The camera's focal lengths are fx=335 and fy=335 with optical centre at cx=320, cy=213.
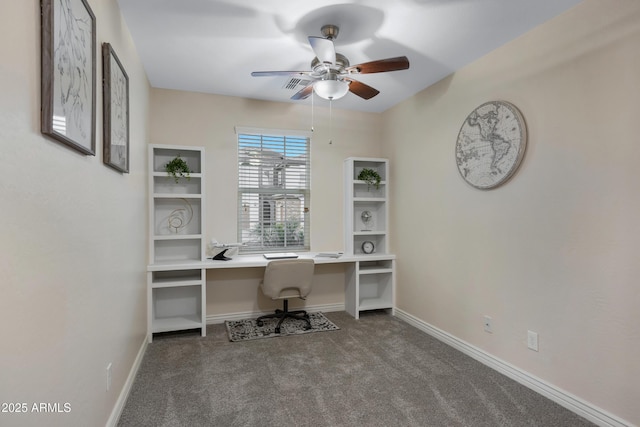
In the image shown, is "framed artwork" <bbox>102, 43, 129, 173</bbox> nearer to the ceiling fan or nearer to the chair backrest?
the ceiling fan

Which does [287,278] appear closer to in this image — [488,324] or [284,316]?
[284,316]

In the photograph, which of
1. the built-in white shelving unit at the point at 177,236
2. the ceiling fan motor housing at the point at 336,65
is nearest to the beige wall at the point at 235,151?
the built-in white shelving unit at the point at 177,236

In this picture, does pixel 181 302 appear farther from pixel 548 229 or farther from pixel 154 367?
pixel 548 229

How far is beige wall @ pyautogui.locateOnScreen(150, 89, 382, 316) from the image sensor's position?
3.79 meters

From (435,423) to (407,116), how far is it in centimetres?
316

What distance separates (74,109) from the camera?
1355mm

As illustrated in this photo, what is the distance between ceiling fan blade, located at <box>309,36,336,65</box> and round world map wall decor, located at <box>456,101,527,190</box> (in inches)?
55.5

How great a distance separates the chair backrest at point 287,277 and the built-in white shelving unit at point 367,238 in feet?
2.44

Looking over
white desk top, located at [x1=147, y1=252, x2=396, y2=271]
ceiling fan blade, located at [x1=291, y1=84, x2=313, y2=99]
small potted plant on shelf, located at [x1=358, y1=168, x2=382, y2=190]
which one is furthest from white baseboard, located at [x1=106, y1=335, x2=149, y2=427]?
small potted plant on shelf, located at [x1=358, y1=168, x2=382, y2=190]

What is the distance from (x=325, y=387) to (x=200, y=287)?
1961mm

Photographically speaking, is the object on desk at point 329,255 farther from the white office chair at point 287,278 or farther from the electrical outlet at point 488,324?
the electrical outlet at point 488,324

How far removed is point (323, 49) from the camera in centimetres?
225

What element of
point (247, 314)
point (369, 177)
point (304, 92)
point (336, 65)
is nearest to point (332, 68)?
point (336, 65)

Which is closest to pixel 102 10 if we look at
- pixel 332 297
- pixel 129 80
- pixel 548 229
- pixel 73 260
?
pixel 129 80
